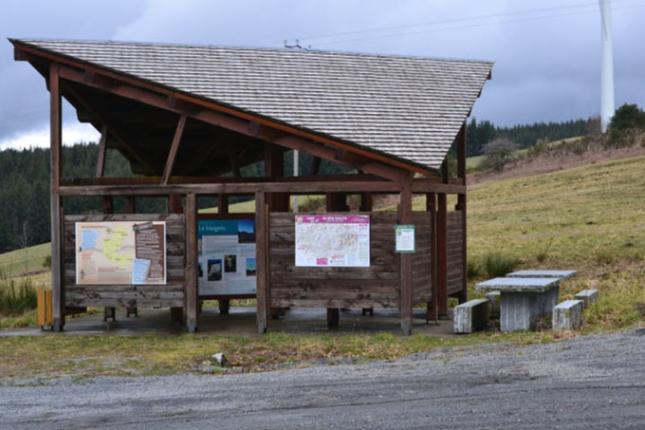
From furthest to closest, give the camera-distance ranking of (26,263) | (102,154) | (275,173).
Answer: (26,263)
(275,173)
(102,154)

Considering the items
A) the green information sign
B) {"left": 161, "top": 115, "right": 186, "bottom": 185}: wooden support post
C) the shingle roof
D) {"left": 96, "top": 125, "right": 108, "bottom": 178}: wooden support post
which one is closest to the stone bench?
the green information sign

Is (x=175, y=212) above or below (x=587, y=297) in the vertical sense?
above

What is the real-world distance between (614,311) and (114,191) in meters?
8.73

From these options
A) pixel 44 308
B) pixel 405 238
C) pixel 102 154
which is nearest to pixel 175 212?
pixel 102 154

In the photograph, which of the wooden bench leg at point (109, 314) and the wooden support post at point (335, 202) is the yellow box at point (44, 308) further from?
the wooden support post at point (335, 202)

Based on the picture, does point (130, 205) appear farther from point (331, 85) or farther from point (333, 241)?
point (333, 241)

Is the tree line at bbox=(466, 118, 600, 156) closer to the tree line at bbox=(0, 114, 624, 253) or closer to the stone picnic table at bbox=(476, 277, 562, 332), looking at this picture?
the tree line at bbox=(0, 114, 624, 253)

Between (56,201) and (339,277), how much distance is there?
520 centimetres

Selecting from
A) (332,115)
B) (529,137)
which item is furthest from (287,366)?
(529,137)

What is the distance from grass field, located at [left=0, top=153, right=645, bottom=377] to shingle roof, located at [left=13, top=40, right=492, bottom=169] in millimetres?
3515

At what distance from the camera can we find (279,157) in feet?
60.4

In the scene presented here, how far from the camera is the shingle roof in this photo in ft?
52.1

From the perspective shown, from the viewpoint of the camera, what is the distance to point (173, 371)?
39.9ft

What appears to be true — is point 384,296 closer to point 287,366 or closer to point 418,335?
point 418,335
